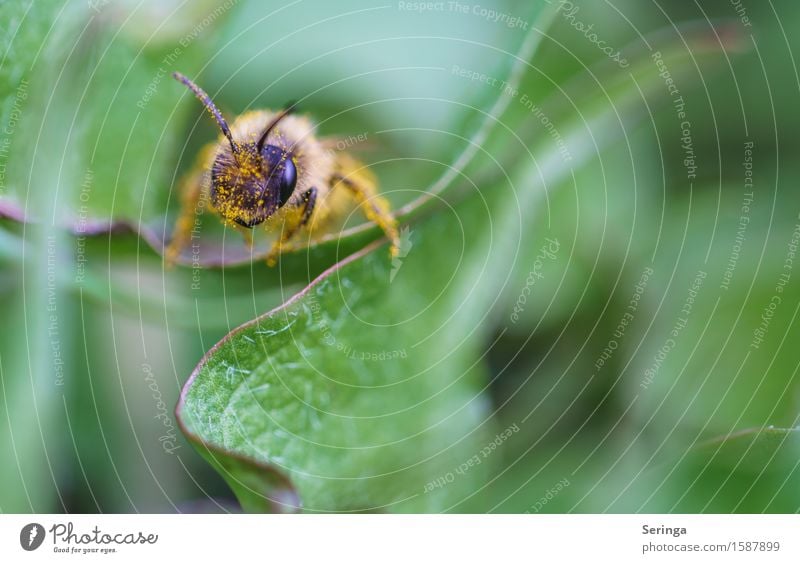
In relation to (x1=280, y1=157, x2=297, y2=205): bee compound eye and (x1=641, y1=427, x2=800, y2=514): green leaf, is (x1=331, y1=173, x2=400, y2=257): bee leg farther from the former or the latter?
(x1=641, y1=427, x2=800, y2=514): green leaf

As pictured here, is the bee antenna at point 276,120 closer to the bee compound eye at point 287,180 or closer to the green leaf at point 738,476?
the bee compound eye at point 287,180

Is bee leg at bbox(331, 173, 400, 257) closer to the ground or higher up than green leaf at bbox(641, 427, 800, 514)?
higher up

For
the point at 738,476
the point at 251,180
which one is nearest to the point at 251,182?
the point at 251,180

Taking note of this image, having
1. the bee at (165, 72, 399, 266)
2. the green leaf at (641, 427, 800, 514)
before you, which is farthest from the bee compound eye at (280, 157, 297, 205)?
the green leaf at (641, 427, 800, 514)

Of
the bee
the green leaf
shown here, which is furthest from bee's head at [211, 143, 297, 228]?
the green leaf

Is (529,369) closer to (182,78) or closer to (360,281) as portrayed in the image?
(360,281)

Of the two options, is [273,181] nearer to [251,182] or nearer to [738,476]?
[251,182]
